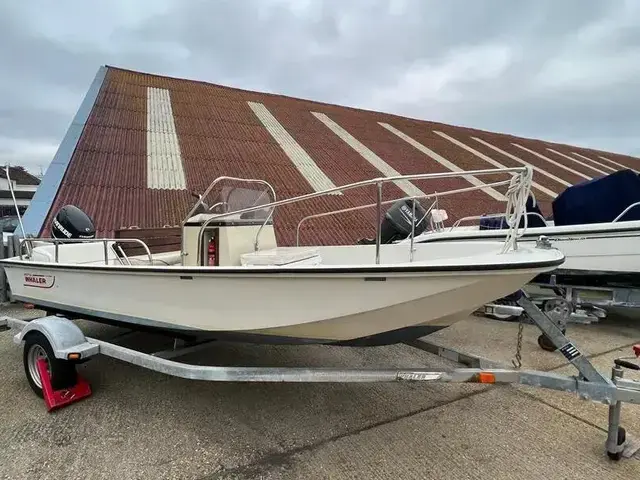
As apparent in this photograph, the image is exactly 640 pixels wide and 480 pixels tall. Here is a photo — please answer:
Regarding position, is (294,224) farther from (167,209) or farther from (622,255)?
(622,255)

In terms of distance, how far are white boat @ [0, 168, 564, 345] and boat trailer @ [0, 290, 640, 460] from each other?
0.27m

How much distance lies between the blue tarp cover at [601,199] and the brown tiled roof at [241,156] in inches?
160

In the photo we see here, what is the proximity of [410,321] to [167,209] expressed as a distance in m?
6.60

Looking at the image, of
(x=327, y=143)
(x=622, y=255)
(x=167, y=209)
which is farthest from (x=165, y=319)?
(x=327, y=143)

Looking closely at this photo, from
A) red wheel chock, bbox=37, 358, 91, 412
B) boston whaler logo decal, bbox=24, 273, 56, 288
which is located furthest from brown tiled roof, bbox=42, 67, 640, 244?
red wheel chock, bbox=37, 358, 91, 412

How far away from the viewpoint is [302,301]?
103 inches

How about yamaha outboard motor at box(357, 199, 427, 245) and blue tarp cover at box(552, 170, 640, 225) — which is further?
yamaha outboard motor at box(357, 199, 427, 245)

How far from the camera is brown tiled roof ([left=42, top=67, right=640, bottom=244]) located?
8250 mm

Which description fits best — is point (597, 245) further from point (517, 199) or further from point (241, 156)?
point (241, 156)

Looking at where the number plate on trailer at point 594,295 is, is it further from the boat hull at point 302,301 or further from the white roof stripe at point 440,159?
the white roof stripe at point 440,159

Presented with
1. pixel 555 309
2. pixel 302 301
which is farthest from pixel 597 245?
pixel 302 301

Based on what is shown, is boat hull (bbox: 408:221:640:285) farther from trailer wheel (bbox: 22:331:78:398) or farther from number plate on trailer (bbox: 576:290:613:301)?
trailer wheel (bbox: 22:331:78:398)

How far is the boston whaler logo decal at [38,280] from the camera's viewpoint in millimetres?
3820

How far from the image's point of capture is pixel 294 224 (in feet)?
28.2
